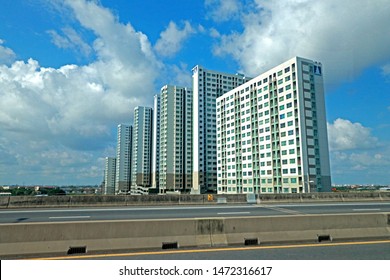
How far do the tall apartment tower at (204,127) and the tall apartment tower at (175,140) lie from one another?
11.5 meters

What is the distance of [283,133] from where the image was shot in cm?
6988

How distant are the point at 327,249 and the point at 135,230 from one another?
18.8ft

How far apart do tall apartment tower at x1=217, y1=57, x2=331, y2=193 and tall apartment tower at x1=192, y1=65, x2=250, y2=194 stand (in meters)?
27.8

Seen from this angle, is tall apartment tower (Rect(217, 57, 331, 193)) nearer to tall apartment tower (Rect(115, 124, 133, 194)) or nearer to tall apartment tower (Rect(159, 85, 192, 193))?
tall apartment tower (Rect(159, 85, 192, 193))

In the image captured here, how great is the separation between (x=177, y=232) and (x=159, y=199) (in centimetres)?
1687

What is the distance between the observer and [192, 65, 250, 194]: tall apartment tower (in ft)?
381

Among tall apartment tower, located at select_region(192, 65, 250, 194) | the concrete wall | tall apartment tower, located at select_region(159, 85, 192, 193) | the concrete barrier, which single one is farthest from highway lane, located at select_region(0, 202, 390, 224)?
tall apartment tower, located at select_region(159, 85, 192, 193)

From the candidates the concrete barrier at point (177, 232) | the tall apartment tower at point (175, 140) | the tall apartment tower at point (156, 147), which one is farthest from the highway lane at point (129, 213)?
the tall apartment tower at point (156, 147)

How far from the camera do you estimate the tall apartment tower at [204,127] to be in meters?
116

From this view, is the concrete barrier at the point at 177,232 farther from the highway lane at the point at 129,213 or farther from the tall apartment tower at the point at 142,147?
the tall apartment tower at the point at 142,147

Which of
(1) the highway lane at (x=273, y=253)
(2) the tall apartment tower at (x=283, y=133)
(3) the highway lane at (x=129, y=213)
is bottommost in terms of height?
(3) the highway lane at (x=129, y=213)

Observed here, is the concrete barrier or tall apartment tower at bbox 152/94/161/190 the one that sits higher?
tall apartment tower at bbox 152/94/161/190

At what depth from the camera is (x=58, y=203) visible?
2177 cm

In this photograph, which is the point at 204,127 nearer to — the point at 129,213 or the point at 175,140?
the point at 175,140
